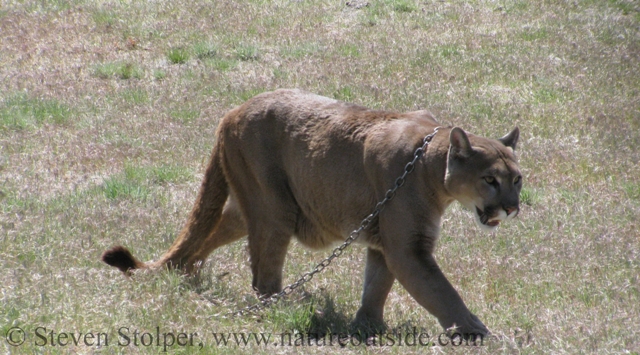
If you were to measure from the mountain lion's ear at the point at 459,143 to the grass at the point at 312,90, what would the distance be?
132cm

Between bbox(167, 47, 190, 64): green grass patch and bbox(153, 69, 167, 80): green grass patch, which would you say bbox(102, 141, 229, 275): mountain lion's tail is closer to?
bbox(153, 69, 167, 80): green grass patch

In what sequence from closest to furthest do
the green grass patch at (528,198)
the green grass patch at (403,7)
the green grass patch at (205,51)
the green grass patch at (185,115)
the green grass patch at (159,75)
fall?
the green grass patch at (528,198)
the green grass patch at (185,115)
the green grass patch at (159,75)
the green grass patch at (205,51)
the green grass patch at (403,7)

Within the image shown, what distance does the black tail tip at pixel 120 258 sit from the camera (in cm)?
650

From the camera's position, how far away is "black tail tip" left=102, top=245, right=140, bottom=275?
650 cm

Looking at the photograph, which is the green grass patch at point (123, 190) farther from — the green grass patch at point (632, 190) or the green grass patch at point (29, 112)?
the green grass patch at point (632, 190)

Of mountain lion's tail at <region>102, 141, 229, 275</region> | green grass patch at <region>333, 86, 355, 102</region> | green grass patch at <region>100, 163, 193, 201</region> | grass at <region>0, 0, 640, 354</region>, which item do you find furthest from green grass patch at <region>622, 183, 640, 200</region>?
green grass patch at <region>100, 163, 193, 201</region>

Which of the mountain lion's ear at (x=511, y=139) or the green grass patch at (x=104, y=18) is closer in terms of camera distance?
the mountain lion's ear at (x=511, y=139)

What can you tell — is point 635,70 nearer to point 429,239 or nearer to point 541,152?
point 541,152

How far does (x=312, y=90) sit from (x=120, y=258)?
5.89 meters

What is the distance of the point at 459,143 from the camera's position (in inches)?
233

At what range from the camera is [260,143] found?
6793mm

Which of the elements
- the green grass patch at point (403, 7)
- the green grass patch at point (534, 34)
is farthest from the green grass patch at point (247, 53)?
the green grass patch at point (534, 34)

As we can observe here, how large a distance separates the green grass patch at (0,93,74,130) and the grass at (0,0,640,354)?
0.03 metres

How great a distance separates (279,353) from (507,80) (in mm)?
8372
